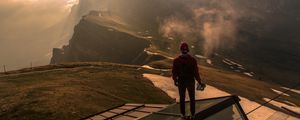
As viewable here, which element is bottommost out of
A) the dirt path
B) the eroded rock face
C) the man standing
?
the dirt path

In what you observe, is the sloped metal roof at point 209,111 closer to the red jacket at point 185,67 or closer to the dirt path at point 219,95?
the red jacket at point 185,67

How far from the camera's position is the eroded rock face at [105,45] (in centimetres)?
15950

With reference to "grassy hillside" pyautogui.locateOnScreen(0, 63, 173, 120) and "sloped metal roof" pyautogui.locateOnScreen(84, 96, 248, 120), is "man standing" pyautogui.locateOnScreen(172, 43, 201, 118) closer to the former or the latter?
"sloped metal roof" pyautogui.locateOnScreen(84, 96, 248, 120)

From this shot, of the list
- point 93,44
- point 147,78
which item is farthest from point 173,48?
point 147,78

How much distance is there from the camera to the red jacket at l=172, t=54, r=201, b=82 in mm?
19078

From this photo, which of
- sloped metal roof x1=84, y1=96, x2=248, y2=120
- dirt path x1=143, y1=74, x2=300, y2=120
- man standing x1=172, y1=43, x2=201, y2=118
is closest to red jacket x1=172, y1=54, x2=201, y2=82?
man standing x1=172, y1=43, x2=201, y2=118

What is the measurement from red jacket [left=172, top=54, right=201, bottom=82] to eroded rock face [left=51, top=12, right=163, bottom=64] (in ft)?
419

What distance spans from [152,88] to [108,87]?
595cm

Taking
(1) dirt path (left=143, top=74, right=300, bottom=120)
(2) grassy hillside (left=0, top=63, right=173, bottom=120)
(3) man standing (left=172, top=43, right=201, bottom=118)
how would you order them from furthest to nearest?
(1) dirt path (left=143, top=74, right=300, bottom=120)
(2) grassy hillside (left=0, top=63, right=173, bottom=120)
(3) man standing (left=172, top=43, right=201, bottom=118)

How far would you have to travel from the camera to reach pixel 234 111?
22688 millimetres

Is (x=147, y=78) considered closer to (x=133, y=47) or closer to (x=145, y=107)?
(x=145, y=107)

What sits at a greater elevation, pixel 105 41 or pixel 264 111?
pixel 105 41

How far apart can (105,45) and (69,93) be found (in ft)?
452

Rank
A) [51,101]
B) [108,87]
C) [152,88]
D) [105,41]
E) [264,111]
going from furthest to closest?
1. [105,41]
2. [152,88]
3. [108,87]
4. [264,111]
5. [51,101]
